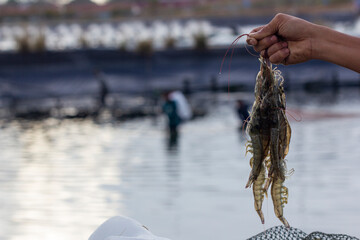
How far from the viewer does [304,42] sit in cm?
390

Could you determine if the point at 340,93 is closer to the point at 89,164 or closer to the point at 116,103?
the point at 116,103

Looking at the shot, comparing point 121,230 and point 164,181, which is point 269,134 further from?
point 164,181

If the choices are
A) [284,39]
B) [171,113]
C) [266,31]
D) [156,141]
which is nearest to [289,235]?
[284,39]

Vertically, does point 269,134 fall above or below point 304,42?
below

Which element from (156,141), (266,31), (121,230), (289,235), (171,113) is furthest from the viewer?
(171,113)

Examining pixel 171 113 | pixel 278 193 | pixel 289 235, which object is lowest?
pixel 171 113

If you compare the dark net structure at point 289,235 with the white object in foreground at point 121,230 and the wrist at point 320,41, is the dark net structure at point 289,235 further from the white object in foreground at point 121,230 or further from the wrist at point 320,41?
the wrist at point 320,41

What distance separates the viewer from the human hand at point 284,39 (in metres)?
3.80

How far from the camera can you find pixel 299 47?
3916 millimetres

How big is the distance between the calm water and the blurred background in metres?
0.02

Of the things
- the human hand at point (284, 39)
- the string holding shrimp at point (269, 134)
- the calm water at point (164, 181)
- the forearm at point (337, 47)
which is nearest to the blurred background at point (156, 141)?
the calm water at point (164, 181)

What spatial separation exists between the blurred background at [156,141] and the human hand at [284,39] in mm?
546

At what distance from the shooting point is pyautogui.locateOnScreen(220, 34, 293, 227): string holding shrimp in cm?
380

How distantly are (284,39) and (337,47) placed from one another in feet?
0.90
